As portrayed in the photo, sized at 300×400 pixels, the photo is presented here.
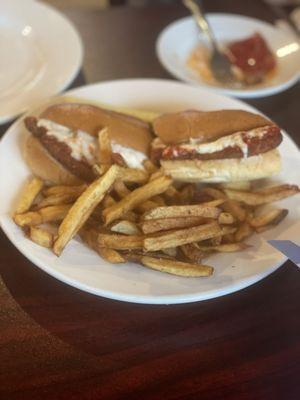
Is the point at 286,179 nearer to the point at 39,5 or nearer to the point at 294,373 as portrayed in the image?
the point at 294,373

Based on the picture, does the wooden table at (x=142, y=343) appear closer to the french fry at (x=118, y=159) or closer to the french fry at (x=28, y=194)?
the french fry at (x=28, y=194)

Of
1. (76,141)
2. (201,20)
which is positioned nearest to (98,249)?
(76,141)

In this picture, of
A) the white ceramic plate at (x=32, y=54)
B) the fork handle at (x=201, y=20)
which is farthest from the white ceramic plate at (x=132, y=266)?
the fork handle at (x=201, y=20)

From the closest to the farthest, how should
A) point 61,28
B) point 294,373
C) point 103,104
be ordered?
point 294,373, point 103,104, point 61,28

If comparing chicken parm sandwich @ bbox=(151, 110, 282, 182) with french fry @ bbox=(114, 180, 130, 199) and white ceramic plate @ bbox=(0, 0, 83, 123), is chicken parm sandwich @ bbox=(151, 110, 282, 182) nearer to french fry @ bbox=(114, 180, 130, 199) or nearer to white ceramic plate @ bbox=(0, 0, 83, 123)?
french fry @ bbox=(114, 180, 130, 199)

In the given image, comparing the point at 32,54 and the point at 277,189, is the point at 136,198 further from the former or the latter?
the point at 32,54

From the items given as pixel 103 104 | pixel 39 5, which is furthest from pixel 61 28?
pixel 103 104
